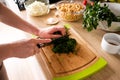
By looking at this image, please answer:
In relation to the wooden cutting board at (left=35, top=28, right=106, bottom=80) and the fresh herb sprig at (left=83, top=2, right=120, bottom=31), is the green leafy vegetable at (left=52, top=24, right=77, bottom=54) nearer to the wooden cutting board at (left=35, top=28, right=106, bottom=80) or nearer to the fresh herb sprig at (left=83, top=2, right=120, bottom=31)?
the wooden cutting board at (left=35, top=28, right=106, bottom=80)

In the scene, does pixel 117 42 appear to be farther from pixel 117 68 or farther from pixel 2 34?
pixel 2 34

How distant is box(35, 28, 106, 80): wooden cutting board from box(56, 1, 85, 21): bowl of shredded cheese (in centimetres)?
23

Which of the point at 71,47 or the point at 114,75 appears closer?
the point at 114,75

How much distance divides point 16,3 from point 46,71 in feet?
2.28

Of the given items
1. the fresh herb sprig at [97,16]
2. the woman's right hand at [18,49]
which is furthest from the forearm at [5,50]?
the fresh herb sprig at [97,16]

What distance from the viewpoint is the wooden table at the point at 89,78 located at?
28.3 inches

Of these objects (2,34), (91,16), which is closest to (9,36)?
(2,34)

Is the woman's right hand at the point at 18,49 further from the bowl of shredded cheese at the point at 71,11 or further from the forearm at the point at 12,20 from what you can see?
the bowl of shredded cheese at the point at 71,11

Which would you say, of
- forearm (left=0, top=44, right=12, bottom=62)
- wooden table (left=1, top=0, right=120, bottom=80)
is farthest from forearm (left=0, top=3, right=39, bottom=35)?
forearm (left=0, top=44, right=12, bottom=62)

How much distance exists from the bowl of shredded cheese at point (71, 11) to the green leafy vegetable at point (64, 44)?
203 mm

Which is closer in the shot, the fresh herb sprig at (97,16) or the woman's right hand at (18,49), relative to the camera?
the woman's right hand at (18,49)

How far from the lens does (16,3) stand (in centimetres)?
123

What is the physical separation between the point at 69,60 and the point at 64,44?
9cm

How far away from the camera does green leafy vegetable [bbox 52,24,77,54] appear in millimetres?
802
